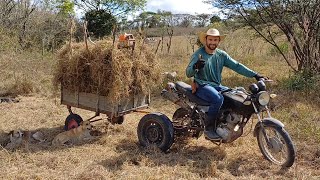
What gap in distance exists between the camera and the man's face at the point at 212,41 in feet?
17.7

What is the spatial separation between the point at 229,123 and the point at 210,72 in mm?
806

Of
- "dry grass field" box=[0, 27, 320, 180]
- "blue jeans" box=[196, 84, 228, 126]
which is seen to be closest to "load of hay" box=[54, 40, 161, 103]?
"dry grass field" box=[0, 27, 320, 180]

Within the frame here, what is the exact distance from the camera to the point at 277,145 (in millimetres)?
4789

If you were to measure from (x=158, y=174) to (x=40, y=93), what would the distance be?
595 cm

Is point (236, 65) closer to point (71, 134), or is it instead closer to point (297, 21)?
point (71, 134)

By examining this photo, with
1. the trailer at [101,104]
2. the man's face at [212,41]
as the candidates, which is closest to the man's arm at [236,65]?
the man's face at [212,41]

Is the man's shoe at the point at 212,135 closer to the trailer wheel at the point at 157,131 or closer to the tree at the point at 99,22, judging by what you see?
the trailer wheel at the point at 157,131

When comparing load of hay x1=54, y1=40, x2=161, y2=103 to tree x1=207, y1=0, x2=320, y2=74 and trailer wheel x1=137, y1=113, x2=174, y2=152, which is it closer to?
trailer wheel x1=137, y1=113, x2=174, y2=152

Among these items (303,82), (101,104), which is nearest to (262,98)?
(101,104)

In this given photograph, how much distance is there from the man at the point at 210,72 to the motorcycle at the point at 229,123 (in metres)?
0.11

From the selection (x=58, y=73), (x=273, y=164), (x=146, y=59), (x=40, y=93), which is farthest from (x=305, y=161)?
(x=40, y=93)

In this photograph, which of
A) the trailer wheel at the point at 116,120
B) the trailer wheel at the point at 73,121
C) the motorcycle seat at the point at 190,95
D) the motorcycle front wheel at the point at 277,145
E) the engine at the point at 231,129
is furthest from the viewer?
the trailer wheel at the point at 73,121

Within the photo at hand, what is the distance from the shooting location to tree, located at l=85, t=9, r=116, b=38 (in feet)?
74.8

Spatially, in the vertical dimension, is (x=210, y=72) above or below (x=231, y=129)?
above
